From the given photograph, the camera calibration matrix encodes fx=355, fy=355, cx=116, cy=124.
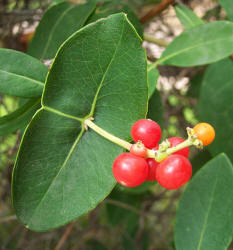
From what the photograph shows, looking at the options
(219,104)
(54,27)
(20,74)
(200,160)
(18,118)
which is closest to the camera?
(20,74)

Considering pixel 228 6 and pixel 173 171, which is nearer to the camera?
pixel 173 171

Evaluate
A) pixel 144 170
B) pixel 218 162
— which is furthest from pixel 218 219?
pixel 144 170

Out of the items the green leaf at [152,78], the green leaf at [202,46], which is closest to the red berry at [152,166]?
the green leaf at [152,78]

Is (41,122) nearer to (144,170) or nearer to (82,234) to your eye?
(144,170)

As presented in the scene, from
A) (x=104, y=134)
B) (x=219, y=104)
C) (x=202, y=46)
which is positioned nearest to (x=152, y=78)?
(x=202, y=46)

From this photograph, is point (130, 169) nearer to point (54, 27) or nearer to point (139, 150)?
point (139, 150)

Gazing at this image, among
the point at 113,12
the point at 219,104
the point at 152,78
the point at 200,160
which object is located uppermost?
the point at 113,12
